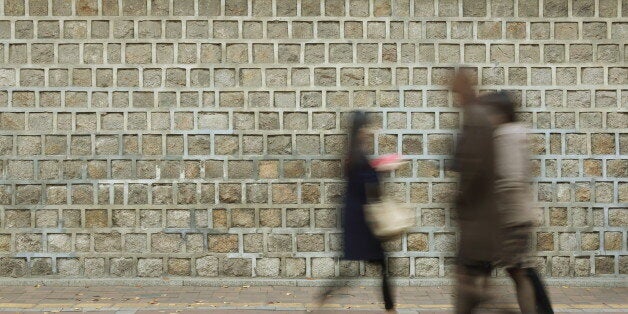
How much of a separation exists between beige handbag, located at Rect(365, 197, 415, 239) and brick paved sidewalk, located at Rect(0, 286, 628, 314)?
1.45m

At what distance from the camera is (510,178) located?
238 inches

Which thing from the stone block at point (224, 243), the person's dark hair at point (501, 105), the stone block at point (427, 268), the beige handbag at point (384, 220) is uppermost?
the person's dark hair at point (501, 105)

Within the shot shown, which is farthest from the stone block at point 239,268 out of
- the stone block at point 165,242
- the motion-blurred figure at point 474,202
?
the motion-blurred figure at point 474,202

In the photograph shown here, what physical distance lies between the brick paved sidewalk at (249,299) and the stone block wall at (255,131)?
0.34m

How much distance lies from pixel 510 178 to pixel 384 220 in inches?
52.0

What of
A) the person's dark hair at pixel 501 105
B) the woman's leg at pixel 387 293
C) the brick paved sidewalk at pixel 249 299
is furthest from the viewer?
the brick paved sidewalk at pixel 249 299

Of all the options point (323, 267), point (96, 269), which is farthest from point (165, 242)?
point (323, 267)

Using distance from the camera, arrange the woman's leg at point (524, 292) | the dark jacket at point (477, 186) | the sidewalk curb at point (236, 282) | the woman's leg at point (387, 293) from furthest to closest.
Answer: the sidewalk curb at point (236, 282) → the woman's leg at point (387, 293) → the woman's leg at point (524, 292) → the dark jacket at point (477, 186)

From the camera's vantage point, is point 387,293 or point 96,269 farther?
point 96,269

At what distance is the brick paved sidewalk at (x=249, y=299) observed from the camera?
8422mm

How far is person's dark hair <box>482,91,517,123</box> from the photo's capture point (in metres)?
6.09

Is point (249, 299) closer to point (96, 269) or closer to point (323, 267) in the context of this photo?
point (323, 267)

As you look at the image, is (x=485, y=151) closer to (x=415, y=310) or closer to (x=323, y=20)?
(x=415, y=310)

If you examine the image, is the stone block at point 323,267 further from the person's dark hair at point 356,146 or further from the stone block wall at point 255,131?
the person's dark hair at point 356,146
